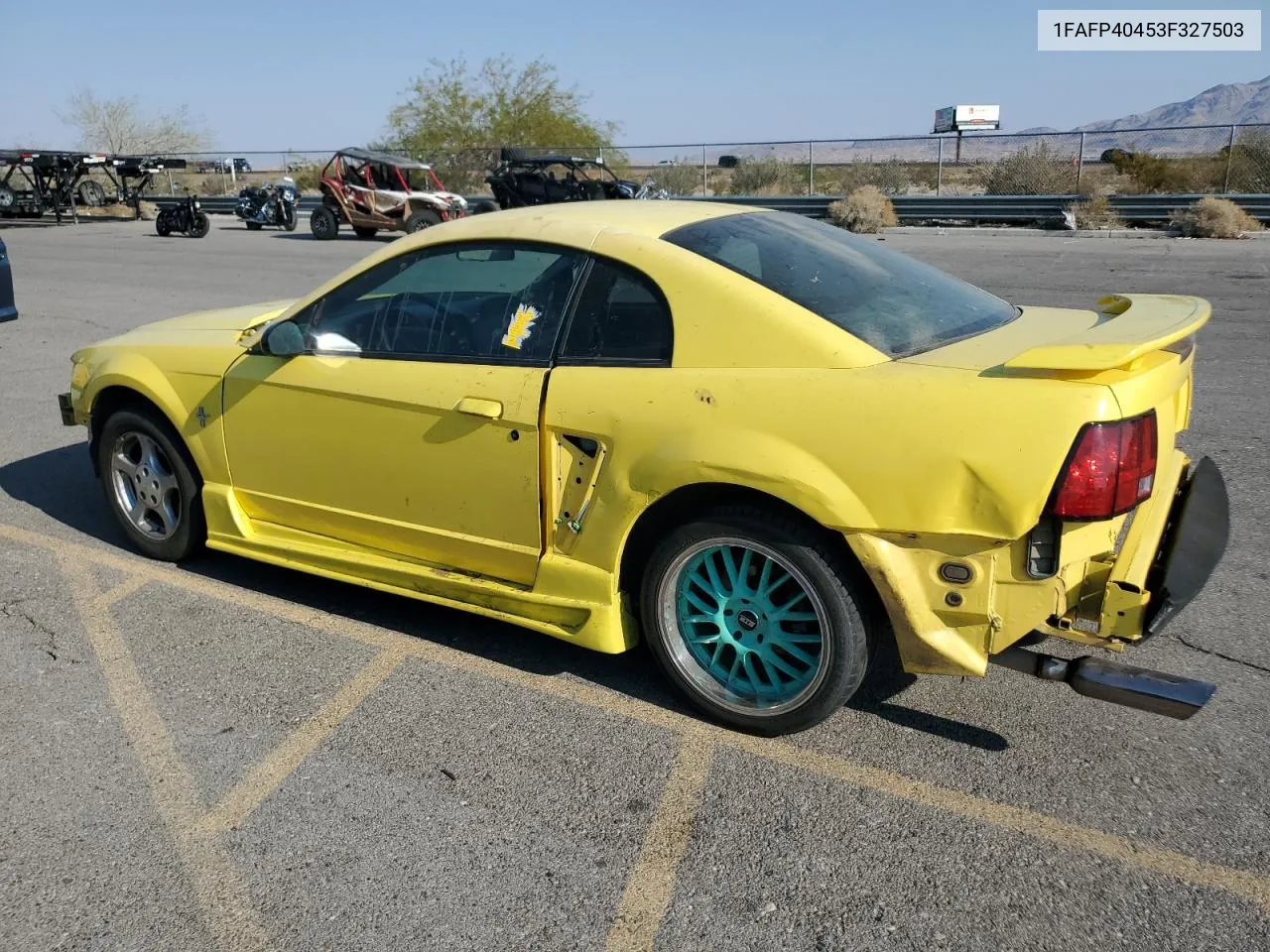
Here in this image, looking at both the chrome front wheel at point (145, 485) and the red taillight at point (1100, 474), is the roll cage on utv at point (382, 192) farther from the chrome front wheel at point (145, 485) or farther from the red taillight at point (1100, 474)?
the red taillight at point (1100, 474)

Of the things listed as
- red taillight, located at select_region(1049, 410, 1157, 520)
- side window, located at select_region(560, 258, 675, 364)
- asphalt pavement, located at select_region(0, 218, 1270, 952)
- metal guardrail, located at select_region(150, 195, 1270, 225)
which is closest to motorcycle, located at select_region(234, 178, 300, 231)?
metal guardrail, located at select_region(150, 195, 1270, 225)

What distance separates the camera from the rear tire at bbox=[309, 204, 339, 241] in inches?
866

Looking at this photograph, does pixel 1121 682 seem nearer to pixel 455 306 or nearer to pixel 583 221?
pixel 583 221

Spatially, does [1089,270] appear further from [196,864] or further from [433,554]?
[196,864]

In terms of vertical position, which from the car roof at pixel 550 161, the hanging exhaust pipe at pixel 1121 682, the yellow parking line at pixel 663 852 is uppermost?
the car roof at pixel 550 161

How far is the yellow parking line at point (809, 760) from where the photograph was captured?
259 cm

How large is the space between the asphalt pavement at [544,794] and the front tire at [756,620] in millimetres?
156

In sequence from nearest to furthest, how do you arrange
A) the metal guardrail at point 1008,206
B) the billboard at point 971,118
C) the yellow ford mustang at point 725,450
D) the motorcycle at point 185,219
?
the yellow ford mustang at point 725,450 → the metal guardrail at point 1008,206 → the motorcycle at point 185,219 → the billboard at point 971,118

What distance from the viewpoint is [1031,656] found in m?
2.96

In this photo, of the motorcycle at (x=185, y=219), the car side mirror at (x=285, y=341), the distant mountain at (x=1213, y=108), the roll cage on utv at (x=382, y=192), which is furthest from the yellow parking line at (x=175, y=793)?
the distant mountain at (x=1213, y=108)

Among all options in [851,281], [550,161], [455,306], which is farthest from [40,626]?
[550,161]

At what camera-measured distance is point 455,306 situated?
12.2 feet

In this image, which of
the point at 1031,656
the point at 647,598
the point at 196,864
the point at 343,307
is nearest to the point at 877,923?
the point at 1031,656

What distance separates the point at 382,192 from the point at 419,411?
19137 millimetres
